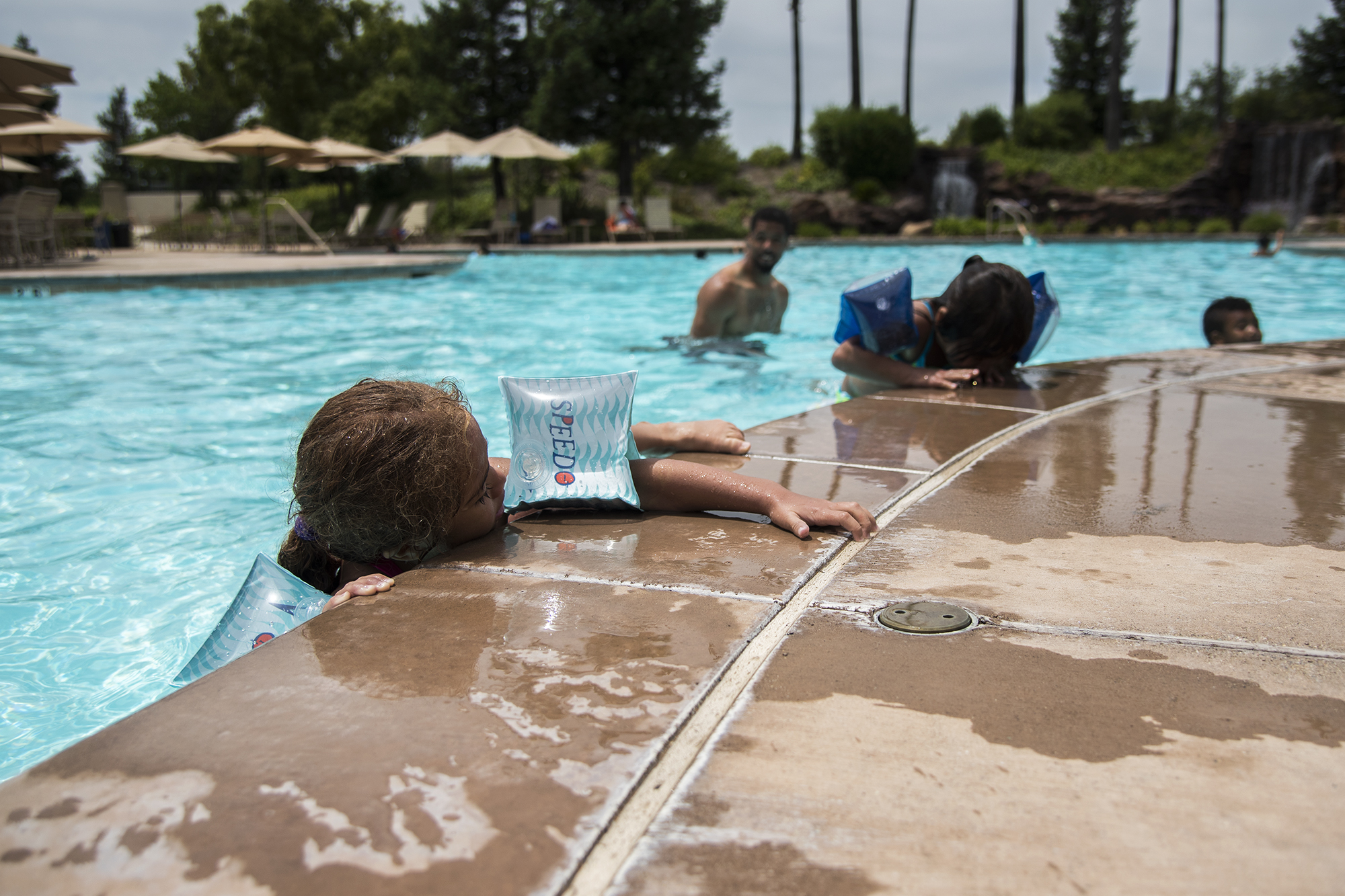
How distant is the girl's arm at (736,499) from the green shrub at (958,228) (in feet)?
80.5

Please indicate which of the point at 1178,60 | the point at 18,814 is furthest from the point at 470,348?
the point at 1178,60

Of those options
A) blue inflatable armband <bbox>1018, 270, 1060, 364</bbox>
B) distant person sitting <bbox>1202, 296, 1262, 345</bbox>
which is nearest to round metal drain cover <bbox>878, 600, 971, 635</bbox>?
blue inflatable armband <bbox>1018, 270, 1060, 364</bbox>

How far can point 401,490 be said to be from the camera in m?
2.06

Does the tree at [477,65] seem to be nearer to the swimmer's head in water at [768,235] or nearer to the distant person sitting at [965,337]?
the swimmer's head in water at [768,235]

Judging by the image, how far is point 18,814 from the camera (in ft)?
3.95

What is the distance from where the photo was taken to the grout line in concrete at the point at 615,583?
6.13ft

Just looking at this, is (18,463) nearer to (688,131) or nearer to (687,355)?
(687,355)

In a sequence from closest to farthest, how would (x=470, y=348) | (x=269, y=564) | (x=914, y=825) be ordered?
(x=914, y=825) → (x=269, y=564) → (x=470, y=348)

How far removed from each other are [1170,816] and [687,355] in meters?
6.54

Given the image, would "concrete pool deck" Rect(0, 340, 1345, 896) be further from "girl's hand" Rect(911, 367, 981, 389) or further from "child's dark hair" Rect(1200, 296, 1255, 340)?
"child's dark hair" Rect(1200, 296, 1255, 340)

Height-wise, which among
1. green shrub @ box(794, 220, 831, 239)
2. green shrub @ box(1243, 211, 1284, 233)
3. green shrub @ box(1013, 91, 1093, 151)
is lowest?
green shrub @ box(1243, 211, 1284, 233)

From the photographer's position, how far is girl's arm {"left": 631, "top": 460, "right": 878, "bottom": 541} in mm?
2297

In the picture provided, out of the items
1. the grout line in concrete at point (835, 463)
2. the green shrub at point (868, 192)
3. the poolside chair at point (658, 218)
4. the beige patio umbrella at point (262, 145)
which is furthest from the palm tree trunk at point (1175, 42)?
the grout line in concrete at point (835, 463)

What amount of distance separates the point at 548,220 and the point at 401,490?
22.6 meters
